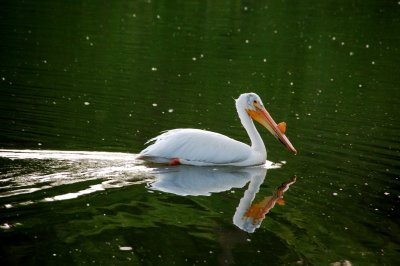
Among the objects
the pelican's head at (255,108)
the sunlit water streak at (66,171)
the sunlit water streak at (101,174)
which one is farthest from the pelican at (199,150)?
the pelican's head at (255,108)

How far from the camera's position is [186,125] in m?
10.4

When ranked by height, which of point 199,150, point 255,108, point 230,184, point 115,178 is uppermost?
point 255,108

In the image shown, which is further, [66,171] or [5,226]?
[66,171]

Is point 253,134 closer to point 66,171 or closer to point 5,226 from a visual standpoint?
point 66,171

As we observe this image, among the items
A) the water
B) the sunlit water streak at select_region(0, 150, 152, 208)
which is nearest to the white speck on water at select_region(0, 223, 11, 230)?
the water

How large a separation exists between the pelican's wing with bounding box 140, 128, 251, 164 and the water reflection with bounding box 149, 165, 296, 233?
0.12m

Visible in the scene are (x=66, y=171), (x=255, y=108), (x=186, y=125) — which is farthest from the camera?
(x=186, y=125)

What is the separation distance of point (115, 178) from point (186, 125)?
10.1ft

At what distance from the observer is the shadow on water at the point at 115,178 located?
684 cm

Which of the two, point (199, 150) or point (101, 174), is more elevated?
point (199, 150)

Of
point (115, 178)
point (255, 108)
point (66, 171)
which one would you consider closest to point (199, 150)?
point (255, 108)

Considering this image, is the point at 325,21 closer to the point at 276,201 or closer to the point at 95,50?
the point at 95,50

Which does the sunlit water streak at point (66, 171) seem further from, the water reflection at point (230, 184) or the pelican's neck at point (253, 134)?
the pelican's neck at point (253, 134)

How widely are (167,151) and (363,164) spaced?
225cm
